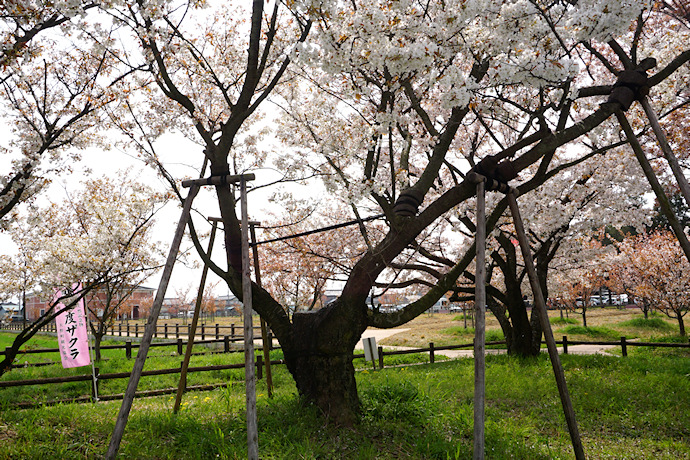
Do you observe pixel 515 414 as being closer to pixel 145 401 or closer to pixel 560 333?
pixel 145 401

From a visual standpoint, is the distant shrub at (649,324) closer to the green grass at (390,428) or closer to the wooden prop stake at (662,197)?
the green grass at (390,428)

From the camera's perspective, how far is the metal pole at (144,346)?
136 inches

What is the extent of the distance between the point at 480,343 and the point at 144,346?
2909mm

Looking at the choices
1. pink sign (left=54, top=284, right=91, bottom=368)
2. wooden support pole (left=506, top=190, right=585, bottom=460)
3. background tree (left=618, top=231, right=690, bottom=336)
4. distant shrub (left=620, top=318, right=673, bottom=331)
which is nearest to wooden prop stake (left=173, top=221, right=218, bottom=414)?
wooden support pole (left=506, top=190, right=585, bottom=460)

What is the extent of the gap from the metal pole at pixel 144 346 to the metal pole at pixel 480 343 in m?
2.75

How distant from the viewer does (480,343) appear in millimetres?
3406

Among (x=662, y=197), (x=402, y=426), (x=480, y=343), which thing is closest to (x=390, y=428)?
(x=402, y=426)

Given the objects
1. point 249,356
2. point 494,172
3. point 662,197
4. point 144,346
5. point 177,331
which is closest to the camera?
point 249,356

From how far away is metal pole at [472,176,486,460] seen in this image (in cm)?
323

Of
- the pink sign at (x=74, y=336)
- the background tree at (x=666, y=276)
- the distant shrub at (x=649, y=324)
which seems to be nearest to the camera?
the pink sign at (x=74, y=336)

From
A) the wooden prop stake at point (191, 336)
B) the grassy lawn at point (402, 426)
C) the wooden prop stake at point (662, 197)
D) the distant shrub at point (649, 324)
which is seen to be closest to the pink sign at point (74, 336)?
the grassy lawn at point (402, 426)

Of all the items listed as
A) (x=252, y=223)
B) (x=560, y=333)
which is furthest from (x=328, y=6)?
(x=560, y=333)

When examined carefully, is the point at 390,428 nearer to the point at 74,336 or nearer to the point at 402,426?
the point at 402,426

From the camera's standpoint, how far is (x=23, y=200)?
6051mm
